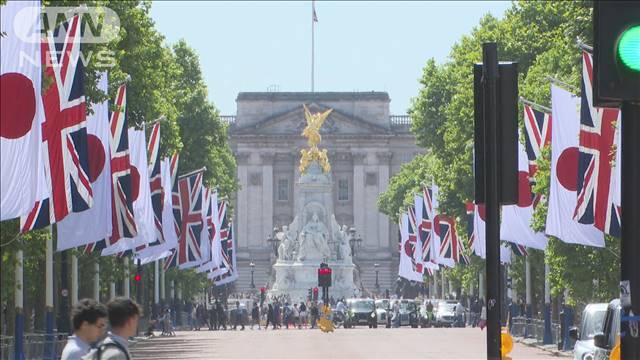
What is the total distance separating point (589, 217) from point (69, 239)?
10.9 m

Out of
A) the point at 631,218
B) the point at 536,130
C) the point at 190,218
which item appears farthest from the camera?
the point at 190,218

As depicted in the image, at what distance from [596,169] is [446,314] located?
2435 inches

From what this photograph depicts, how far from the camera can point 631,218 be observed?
9164 mm

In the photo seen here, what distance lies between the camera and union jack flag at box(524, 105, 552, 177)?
44688 millimetres

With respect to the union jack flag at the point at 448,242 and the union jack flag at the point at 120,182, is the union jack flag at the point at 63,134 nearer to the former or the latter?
the union jack flag at the point at 120,182

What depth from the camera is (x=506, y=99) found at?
12.0m

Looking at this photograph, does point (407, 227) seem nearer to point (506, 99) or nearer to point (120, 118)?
point (120, 118)

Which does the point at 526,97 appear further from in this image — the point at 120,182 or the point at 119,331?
the point at 119,331

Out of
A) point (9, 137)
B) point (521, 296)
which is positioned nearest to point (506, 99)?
point (9, 137)

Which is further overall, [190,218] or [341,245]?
[341,245]

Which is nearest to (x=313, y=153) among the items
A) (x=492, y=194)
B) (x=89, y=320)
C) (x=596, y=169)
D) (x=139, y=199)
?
(x=139, y=199)

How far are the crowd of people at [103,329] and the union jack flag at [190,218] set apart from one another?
52.3m

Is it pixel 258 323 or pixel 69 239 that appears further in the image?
pixel 258 323

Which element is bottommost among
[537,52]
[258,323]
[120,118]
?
[258,323]
